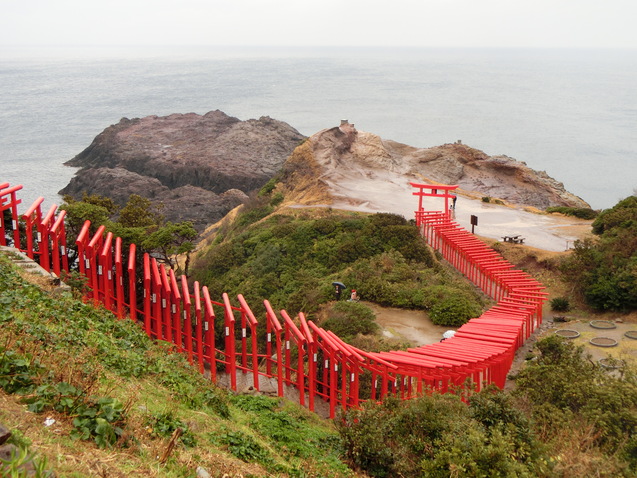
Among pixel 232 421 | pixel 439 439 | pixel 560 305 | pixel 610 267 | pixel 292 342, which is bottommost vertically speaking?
pixel 292 342

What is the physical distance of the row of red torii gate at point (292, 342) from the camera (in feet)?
53.8

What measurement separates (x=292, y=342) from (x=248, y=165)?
50144mm

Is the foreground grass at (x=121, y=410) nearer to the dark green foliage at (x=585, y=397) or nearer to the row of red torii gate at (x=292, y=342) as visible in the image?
the row of red torii gate at (x=292, y=342)

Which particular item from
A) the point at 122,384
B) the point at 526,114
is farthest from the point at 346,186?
the point at 526,114

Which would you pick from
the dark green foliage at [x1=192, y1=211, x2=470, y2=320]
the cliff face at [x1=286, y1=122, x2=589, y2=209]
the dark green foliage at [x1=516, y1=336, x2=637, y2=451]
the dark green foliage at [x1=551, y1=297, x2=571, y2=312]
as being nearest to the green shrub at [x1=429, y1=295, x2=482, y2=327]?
the dark green foliage at [x1=192, y1=211, x2=470, y2=320]

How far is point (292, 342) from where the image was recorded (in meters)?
23.2

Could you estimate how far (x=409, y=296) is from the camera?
2539cm

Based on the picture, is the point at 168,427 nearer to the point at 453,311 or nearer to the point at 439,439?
the point at 439,439

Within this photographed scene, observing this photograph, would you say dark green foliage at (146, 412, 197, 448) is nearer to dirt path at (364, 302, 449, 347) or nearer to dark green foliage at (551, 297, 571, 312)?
dirt path at (364, 302, 449, 347)

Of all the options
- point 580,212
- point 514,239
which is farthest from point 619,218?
point 580,212

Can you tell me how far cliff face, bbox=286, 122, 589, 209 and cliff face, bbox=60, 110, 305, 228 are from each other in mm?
14808

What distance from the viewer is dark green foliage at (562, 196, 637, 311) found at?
→ 25.2 metres

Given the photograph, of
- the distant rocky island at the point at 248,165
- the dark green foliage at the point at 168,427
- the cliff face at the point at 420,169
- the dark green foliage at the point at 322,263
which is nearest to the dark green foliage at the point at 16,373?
the dark green foliage at the point at 168,427

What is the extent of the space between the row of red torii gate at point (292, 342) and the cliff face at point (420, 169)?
22.4 metres
